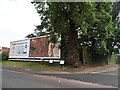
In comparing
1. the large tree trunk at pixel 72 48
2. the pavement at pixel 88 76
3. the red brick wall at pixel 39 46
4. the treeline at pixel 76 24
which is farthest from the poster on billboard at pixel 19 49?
the pavement at pixel 88 76

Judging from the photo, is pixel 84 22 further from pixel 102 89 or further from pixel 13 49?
pixel 13 49

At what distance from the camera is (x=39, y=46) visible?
38.5 m

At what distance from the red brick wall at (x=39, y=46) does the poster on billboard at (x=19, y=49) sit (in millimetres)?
1224

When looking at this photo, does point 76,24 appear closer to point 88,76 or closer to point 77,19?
point 77,19

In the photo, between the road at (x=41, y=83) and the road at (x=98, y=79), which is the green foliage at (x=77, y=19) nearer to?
the road at (x=98, y=79)

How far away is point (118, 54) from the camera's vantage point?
158 feet

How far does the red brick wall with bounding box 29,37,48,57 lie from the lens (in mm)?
37062

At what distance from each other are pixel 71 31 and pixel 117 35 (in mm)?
13446

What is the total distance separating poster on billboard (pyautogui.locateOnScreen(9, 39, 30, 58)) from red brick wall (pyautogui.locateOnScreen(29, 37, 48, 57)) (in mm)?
1224

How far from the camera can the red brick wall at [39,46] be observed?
1459 inches

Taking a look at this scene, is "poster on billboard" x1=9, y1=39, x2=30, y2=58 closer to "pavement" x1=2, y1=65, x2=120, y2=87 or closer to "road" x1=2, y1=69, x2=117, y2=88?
"pavement" x1=2, y1=65, x2=120, y2=87

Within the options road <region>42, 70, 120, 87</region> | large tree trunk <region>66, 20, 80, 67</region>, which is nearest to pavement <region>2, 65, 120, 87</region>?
road <region>42, 70, 120, 87</region>

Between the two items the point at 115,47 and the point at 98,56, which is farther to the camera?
the point at 115,47

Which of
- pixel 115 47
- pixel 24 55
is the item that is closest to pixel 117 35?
pixel 115 47
